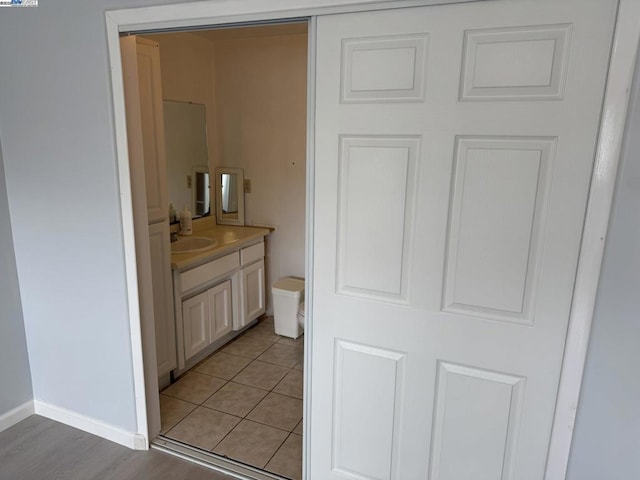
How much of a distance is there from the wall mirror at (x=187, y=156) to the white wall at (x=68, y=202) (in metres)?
1.13

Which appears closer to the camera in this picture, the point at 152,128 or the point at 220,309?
the point at 152,128

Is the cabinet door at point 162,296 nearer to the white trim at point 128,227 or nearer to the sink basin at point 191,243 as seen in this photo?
the white trim at point 128,227

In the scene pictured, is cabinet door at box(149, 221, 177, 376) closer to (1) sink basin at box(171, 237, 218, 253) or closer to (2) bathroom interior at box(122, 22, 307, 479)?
(2) bathroom interior at box(122, 22, 307, 479)

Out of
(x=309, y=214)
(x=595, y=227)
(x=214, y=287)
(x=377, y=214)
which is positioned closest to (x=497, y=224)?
(x=595, y=227)

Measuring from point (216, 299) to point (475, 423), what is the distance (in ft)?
6.64

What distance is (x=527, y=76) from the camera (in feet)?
4.21

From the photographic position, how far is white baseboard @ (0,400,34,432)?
7.74 ft

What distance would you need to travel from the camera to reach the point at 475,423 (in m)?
1.53

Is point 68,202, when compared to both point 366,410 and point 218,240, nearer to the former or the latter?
point 218,240

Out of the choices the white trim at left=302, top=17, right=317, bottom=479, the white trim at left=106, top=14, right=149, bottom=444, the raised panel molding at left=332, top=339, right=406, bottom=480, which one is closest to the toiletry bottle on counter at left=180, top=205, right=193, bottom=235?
the white trim at left=106, top=14, right=149, bottom=444

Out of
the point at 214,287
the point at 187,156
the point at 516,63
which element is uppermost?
the point at 516,63

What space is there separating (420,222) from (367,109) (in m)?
0.43

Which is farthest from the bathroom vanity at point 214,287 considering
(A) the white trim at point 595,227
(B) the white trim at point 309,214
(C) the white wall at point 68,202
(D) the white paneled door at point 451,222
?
(A) the white trim at point 595,227

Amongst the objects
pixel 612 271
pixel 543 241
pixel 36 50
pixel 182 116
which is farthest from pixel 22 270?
pixel 612 271
